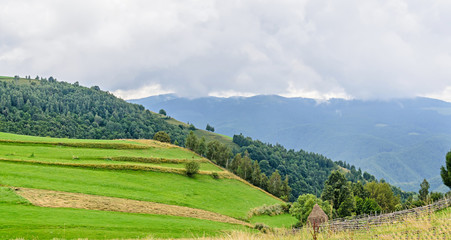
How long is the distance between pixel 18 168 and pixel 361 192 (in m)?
78.9

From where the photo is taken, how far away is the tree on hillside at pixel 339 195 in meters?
64.2

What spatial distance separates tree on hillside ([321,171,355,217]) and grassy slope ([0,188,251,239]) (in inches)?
1471

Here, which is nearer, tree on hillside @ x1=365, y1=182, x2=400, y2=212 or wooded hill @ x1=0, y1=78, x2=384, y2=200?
tree on hillside @ x1=365, y1=182, x2=400, y2=212

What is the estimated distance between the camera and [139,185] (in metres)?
54.0

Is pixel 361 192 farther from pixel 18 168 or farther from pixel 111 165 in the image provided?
pixel 18 168

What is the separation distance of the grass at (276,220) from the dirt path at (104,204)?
8.72 meters

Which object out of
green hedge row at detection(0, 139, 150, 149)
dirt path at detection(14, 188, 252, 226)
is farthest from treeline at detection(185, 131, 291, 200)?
dirt path at detection(14, 188, 252, 226)

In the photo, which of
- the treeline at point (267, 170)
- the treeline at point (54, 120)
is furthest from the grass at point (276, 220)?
the treeline at point (54, 120)

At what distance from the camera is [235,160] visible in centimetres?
11288

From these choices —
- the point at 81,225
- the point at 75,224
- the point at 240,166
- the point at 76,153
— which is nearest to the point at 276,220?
the point at 81,225

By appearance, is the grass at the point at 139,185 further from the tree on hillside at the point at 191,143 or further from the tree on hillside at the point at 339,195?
the tree on hillside at the point at 191,143

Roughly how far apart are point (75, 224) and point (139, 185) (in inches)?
971

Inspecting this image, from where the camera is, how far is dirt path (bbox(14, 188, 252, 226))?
3635 centimetres

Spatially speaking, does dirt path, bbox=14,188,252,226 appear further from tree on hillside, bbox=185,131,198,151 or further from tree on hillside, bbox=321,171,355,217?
tree on hillside, bbox=185,131,198,151
